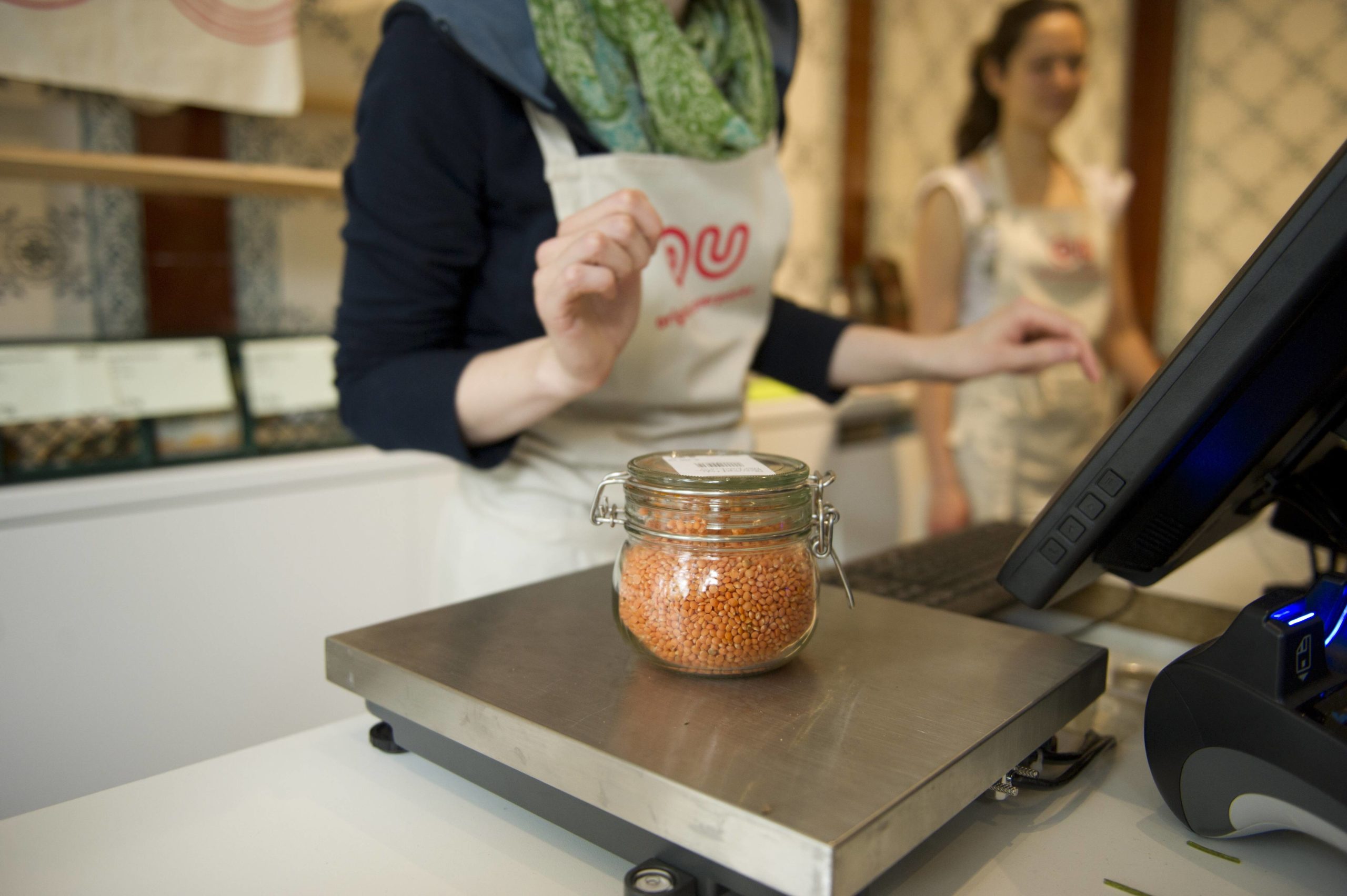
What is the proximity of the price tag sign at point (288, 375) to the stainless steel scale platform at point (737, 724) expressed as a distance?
100 cm

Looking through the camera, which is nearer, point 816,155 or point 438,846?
point 438,846

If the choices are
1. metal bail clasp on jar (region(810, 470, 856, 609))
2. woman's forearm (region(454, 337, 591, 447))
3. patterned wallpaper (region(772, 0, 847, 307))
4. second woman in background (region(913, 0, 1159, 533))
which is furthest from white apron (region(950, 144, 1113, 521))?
metal bail clasp on jar (region(810, 470, 856, 609))

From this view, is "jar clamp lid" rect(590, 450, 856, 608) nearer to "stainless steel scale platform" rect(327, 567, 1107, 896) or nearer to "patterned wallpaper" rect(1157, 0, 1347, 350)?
"stainless steel scale platform" rect(327, 567, 1107, 896)

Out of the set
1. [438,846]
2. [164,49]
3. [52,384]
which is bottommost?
[438,846]

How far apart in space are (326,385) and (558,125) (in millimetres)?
873

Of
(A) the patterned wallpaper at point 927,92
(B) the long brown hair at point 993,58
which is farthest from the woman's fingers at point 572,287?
(A) the patterned wallpaper at point 927,92

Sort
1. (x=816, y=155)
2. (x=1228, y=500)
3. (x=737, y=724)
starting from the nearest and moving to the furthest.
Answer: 1. (x=737, y=724)
2. (x=1228, y=500)
3. (x=816, y=155)

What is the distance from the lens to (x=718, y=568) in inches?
20.6

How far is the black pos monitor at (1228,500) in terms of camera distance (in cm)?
44

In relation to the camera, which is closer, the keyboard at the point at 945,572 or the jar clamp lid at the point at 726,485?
the jar clamp lid at the point at 726,485

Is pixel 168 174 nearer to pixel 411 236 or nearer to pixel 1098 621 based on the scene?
pixel 411 236

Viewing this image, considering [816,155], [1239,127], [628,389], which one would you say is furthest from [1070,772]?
[1239,127]

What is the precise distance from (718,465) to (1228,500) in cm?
32

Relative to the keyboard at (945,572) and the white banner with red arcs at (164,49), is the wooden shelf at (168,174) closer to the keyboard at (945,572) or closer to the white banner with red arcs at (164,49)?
the white banner with red arcs at (164,49)
